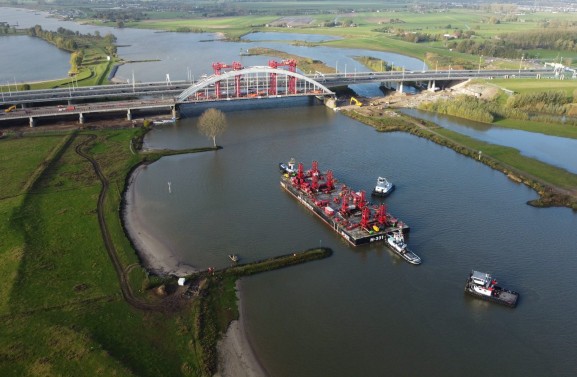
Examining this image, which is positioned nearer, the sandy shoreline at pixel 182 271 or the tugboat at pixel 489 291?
the sandy shoreline at pixel 182 271

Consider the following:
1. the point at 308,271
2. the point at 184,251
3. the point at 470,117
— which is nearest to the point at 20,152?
the point at 184,251

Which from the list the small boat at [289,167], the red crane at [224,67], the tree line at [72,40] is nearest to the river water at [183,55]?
the tree line at [72,40]

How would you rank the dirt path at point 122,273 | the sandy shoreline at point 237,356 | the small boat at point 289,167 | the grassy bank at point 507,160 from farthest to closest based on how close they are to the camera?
the small boat at point 289,167 < the grassy bank at point 507,160 < the dirt path at point 122,273 < the sandy shoreline at point 237,356

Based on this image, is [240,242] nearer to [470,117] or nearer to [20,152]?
[20,152]

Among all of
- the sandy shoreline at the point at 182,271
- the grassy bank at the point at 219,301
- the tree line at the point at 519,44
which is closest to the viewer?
the sandy shoreline at the point at 182,271

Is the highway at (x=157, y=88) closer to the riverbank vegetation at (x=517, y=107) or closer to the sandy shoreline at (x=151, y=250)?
the riverbank vegetation at (x=517, y=107)

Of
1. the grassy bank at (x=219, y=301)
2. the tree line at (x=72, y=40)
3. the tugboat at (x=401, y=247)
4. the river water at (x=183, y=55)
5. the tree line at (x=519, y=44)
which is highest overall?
the tree line at (x=519, y=44)

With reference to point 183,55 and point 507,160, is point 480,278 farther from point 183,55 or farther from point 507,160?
point 183,55

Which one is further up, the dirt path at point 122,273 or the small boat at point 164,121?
the small boat at point 164,121
